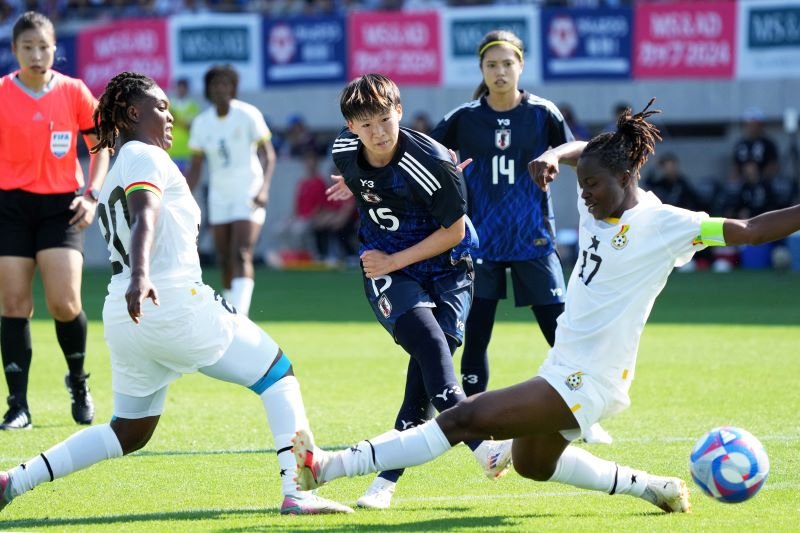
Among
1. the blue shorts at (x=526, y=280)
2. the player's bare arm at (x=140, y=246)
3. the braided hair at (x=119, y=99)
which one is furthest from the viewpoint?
the blue shorts at (x=526, y=280)

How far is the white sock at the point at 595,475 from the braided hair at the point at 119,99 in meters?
2.51

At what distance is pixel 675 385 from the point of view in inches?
385

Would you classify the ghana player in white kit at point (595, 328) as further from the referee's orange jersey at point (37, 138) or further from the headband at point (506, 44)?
the referee's orange jersey at point (37, 138)

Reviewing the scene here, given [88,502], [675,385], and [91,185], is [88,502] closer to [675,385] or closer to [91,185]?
[91,185]

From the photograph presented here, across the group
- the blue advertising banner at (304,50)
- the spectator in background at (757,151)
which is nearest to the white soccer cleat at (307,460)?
the spectator in background at (757,151)

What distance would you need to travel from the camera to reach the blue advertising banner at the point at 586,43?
67.9ft

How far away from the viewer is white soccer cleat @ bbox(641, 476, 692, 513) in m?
5.65

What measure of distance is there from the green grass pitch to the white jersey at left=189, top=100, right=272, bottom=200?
5.34 feet

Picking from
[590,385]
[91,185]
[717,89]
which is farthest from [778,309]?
[590,385]

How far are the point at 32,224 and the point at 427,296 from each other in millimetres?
3359

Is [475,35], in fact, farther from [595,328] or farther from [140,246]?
[140,246]

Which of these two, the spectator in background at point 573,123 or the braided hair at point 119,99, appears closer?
the braided hair at point 119,99

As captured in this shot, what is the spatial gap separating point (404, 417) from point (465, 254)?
0.87m

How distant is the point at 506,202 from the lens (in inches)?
318
